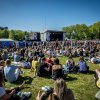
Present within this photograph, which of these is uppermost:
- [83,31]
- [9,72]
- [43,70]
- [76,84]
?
[83,31]

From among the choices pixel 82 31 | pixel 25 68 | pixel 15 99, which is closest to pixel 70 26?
pixel 82 31

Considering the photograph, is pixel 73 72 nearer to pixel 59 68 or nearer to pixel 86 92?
pixel 59 68

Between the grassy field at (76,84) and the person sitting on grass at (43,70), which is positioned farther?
the person sitting on grass at (43,70)

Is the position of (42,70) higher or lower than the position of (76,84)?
higher

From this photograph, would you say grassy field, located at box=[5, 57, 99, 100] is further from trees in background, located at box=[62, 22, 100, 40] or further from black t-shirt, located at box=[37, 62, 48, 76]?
trees in background, located at box=[62, 22, 100, 40]

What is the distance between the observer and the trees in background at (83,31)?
108062mm

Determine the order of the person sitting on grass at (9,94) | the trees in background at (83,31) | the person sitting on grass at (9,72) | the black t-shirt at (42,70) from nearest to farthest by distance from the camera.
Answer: the person sitting on grass at (9,94)
the person sitting on grass at (9,72)
the black t-shirt at (42,70)
the trees in background at (83,31)

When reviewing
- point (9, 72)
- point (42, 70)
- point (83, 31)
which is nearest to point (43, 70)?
point (42, 70)

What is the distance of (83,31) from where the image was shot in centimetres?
11844

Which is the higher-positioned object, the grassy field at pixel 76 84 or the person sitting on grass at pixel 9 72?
the person sitting on grass at pixel 9 72

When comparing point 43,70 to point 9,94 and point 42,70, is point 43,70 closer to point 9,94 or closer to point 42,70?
point 42,70

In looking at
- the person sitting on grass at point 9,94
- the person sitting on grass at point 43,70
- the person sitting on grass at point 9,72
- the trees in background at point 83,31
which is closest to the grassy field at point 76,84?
the person sitting on grass at point 9,72

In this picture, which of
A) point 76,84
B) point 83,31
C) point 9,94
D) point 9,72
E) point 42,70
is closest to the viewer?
point 9,94

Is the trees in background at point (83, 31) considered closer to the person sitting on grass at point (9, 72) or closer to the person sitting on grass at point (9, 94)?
the person sitting on grass at point (9, 72)
